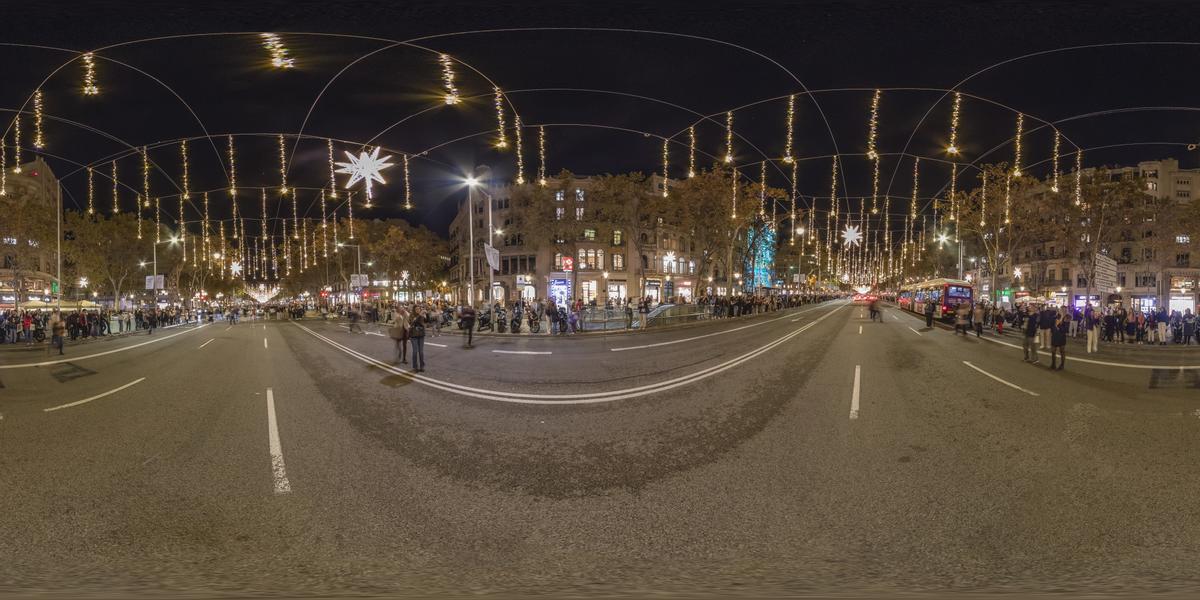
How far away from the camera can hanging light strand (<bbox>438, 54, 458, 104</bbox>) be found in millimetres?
16198

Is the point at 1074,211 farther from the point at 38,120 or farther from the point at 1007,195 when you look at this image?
the point at 38,120

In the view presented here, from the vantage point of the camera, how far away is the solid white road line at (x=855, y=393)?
880 centimetres

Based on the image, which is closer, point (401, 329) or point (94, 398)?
point (94, 398)

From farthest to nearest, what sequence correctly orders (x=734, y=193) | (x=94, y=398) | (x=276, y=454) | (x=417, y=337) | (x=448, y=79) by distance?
(x=734, y=193)
(x=448, y=79)
(x=417, y=337)
(x=94, y=398)
(x=276, y=454)

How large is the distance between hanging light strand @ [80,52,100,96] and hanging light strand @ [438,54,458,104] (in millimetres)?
8897

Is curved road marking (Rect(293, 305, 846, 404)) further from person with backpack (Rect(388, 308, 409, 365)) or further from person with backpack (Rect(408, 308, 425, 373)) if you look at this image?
person with backpack (Rect(388, 308, 409, 365))

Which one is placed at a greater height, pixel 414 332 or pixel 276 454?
pixel 414 332

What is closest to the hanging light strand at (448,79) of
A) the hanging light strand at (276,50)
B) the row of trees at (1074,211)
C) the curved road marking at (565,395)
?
the hanging light strand at (276,50)

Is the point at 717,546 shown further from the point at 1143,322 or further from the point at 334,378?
the point at 1143,322

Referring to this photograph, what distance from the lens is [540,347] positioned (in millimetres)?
22500

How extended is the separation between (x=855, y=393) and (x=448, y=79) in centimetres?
1468

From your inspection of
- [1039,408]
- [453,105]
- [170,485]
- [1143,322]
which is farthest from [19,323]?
[1143,322]

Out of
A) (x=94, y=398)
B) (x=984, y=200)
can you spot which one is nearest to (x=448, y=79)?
(x=94, y=398)

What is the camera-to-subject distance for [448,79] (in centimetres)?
1731
